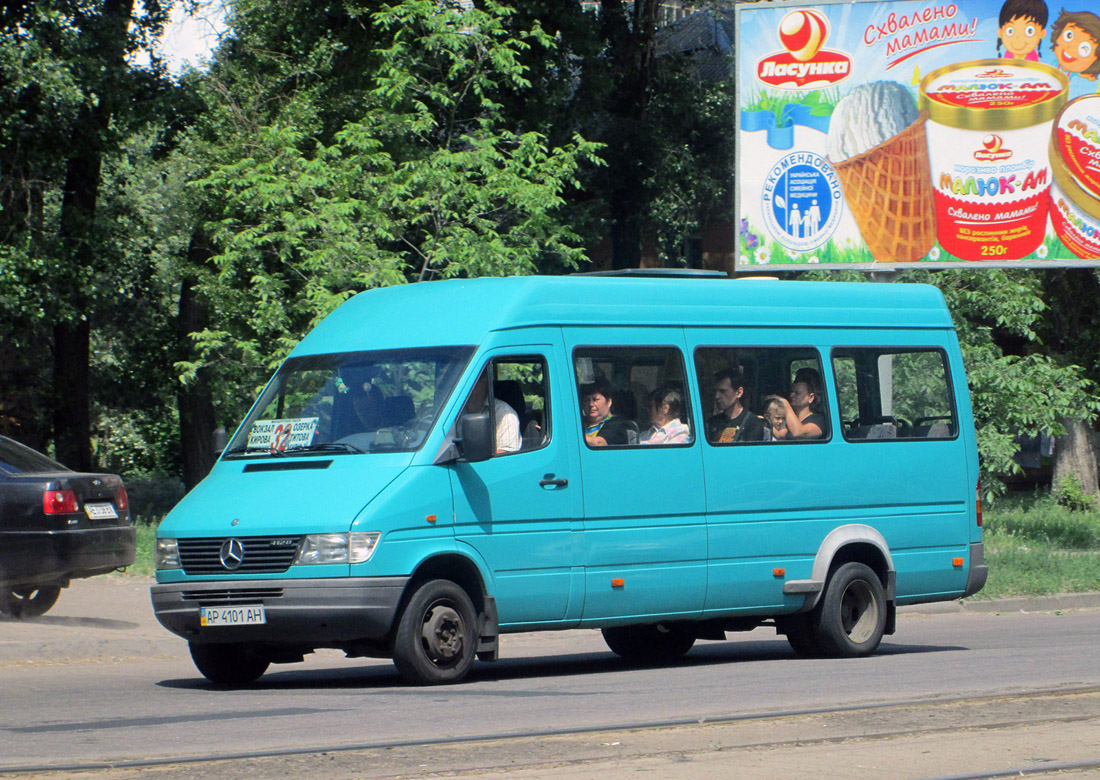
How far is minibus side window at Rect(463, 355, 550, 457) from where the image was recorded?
10.0 meters

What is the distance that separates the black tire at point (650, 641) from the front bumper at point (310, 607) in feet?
10.4

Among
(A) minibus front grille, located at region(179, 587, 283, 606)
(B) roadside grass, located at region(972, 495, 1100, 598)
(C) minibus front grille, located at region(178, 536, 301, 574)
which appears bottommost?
(B) roadside grass, located at region(972, 495, 1100, 598)

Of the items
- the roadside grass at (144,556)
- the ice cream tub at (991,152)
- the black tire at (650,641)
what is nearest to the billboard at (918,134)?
the ice cream tub at (991,152)

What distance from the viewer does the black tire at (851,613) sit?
1174 centimetres

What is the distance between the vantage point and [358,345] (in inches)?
415

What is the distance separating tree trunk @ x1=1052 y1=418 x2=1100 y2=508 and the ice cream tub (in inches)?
474

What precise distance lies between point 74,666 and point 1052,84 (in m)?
14.2

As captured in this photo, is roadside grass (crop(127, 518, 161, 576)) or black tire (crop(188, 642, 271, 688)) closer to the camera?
black tire (crop(188, 642, 271, 688))

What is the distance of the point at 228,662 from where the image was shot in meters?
10.2

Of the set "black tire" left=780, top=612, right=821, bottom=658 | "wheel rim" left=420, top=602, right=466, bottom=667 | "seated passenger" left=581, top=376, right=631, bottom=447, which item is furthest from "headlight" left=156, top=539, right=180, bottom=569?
"black tire" left=780, top=612, right=821, bottom=658

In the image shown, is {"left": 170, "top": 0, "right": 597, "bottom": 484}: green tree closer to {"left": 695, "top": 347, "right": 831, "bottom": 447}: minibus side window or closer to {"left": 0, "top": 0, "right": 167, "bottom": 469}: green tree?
{"left": 0, "top": 0, "right": 167, "bottom": 469}: green tree

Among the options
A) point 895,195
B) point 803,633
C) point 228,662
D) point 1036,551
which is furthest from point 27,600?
point 1036,551

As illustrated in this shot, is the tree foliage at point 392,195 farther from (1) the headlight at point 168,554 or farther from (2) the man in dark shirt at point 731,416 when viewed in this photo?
(1) the headlight at point 168,554

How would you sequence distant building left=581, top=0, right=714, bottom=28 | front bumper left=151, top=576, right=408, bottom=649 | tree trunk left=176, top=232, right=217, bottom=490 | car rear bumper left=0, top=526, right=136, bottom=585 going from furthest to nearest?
distant building left=581, top=0, right=714, bottom=28 < tree trunk left=176, top=232, right=217, bottom=490 < car rear bumper left=0, top=526, right=136, bottom=585 < front bumper left=151, top=576, right=408, bottom=649
